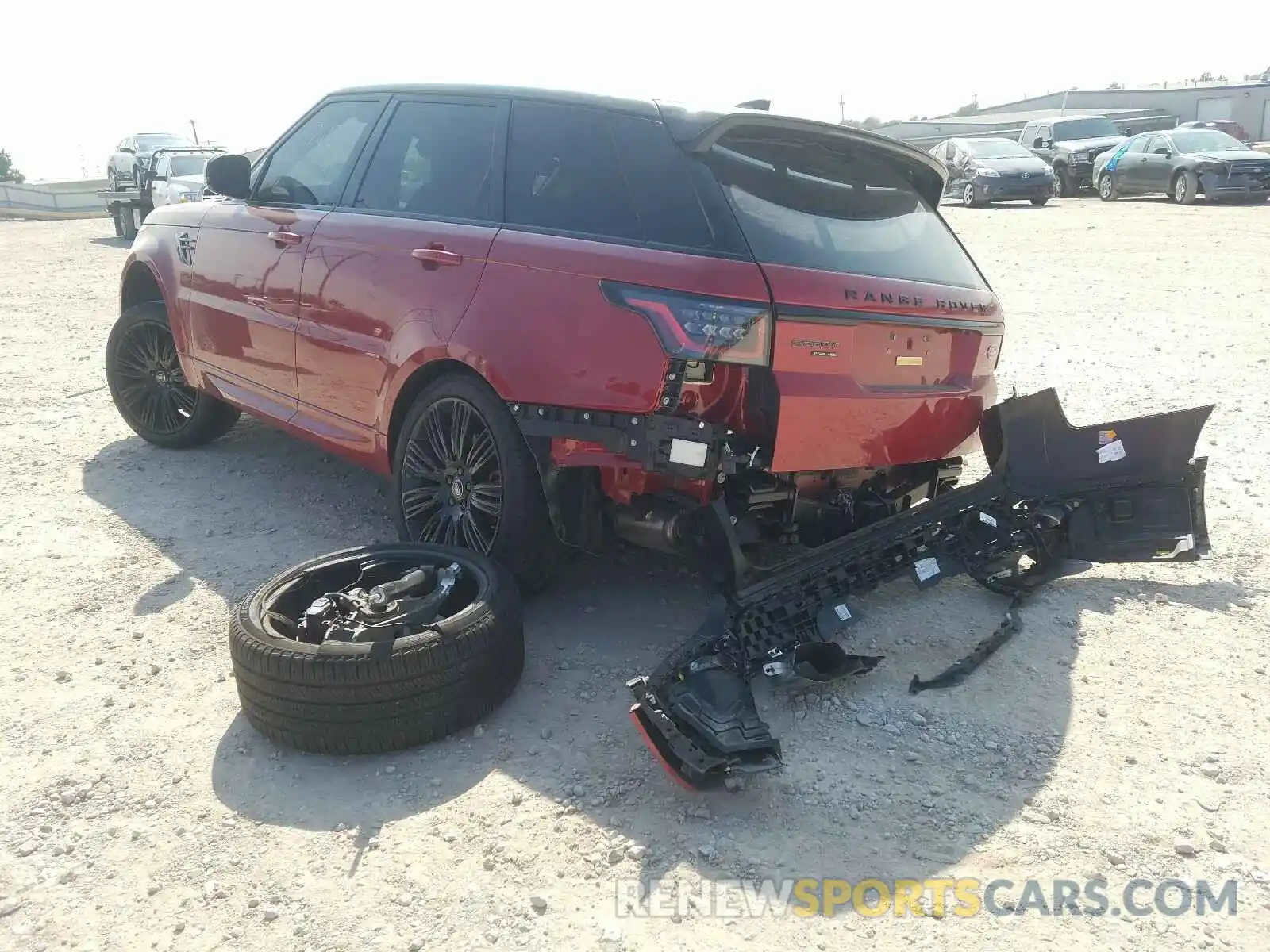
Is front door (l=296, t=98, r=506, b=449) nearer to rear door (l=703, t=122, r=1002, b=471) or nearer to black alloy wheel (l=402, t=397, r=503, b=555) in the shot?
black alloy wheel (l=402, t=397, r=503, b=555)

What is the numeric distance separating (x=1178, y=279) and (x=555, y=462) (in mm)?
9770

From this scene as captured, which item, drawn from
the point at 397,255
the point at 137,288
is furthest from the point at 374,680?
the point at 137,288

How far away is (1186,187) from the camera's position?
19516 mm

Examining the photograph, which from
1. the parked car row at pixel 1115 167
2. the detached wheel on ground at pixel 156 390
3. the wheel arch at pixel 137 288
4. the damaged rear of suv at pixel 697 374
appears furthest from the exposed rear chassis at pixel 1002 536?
the parked car row at pixel 1115 167

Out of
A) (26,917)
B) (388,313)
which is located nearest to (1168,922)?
(26,917)

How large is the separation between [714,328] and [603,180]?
0.81 metres

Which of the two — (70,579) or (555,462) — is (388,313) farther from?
(70,579)

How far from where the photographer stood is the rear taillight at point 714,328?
312cm

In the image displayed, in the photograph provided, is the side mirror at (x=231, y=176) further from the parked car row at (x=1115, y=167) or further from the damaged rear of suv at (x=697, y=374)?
the parked car row at (x=1115, y=167)

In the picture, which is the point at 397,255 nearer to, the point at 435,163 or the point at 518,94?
the point at 435,163

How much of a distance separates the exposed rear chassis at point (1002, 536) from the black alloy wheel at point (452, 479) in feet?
2.81

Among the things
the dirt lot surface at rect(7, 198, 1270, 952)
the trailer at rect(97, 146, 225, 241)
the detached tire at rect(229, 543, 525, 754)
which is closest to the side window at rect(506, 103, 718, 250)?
the detached tire at rect(229, 543, 525, 754)

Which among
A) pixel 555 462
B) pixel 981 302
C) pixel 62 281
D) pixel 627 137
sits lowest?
pixel 62 281

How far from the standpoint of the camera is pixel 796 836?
8.93ft
